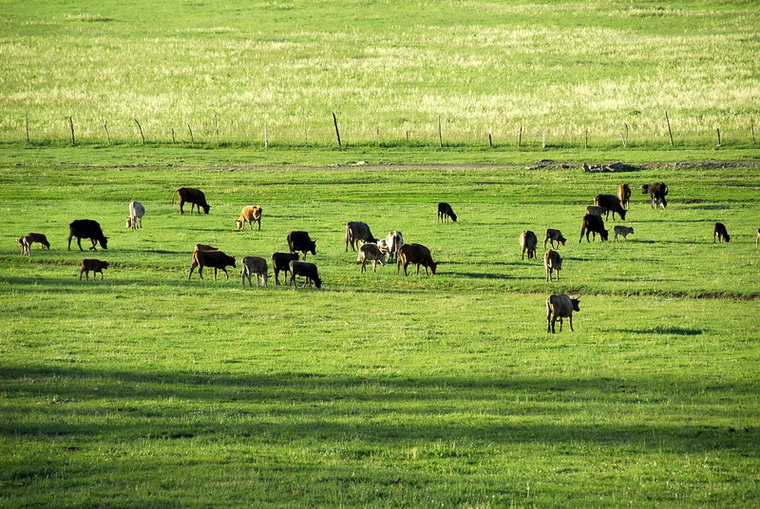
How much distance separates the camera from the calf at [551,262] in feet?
92.7

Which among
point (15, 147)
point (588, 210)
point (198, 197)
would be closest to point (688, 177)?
point (588, 210)

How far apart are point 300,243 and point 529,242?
26.3 feet

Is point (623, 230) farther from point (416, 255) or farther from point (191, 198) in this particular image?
point (191, 198)

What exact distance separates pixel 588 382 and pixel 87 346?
1105 centimetres

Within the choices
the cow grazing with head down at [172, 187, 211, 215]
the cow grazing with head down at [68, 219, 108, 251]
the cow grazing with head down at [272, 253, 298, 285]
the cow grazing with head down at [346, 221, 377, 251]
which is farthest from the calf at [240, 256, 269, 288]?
the cow grazing with head down at [172, 187, 211, 215]

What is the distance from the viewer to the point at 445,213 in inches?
1639

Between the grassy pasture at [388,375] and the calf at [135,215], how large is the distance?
0.60 m

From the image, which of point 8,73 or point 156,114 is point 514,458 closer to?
point 156,114

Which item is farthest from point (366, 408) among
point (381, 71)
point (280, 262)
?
point (381, 71)

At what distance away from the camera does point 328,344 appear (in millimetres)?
21594

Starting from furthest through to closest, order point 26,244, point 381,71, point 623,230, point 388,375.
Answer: point 381,71 < point 623,230 < point 26,244 < point 388,375

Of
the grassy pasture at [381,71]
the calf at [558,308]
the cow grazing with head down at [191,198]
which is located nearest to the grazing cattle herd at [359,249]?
the calf at [558,308]

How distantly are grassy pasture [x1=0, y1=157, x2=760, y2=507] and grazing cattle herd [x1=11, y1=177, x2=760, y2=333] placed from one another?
1.95 ft

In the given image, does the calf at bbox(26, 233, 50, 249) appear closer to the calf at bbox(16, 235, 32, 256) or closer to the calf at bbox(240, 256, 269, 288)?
the calf at bbox(16, 235, 32, 256)
